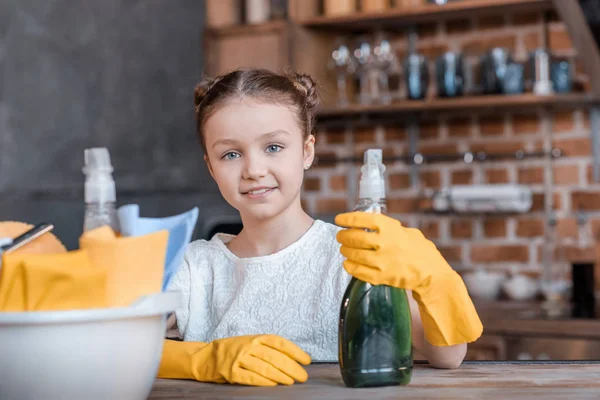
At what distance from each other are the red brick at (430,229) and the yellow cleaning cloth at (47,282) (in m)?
2.34

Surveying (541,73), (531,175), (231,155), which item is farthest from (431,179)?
(231,155)

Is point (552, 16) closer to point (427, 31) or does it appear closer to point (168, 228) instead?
point (427, 31)

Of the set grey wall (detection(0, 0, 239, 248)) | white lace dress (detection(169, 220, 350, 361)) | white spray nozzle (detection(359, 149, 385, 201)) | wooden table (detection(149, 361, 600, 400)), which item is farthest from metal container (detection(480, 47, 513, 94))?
white spray nozzle (detection(359, 149, 385, 201))

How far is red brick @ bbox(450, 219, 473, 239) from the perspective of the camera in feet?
9.62

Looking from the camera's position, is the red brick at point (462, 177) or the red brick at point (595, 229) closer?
the red brick at point (595, 229)

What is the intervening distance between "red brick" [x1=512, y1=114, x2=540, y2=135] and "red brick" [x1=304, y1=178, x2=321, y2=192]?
73 centimetres

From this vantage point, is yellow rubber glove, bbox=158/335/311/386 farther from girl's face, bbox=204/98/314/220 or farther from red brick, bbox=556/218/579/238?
red brick, bbox=556/218/579/238

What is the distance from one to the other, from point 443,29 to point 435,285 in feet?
7.32

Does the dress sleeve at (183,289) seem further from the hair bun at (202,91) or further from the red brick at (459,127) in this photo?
the red brick at (459,127)

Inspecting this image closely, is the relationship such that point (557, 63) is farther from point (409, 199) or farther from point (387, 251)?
point (387, 251)

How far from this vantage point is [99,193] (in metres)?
0.79

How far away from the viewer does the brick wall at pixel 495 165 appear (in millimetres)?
2797

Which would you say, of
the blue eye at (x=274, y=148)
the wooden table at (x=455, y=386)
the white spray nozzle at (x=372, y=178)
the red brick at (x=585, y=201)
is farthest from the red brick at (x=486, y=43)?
the white spray nozzle at (x=372, y=178)

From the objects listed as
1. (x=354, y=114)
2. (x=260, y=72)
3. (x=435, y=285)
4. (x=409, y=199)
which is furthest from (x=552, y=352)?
(x=435, y=285)
